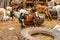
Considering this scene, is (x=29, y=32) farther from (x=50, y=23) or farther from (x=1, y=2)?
(x=1, y=2)

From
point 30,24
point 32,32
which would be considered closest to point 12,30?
point 30,24

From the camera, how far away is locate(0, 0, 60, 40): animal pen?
5.46 metres

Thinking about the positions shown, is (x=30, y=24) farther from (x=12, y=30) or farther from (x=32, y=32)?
(x=32, y=32)

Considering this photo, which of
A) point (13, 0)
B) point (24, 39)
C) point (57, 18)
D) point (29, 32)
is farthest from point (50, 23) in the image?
point (13, 0)

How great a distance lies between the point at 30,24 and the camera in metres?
6.98

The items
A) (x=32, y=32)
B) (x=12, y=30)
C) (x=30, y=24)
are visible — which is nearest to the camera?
(x=32, y=32)

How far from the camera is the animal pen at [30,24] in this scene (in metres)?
5.46

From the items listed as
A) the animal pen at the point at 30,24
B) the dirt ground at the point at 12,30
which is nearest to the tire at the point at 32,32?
the animal pen at the point at 30,24

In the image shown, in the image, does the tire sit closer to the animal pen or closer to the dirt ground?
the animal pen

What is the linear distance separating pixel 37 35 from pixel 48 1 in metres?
5.21

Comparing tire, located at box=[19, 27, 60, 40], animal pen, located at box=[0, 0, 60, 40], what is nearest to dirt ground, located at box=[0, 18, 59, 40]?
animal pen, located at box=[0, 0, 60, 40]

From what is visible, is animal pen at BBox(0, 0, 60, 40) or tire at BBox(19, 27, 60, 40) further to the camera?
animal pen at BBox(0, 0, 60, 40)

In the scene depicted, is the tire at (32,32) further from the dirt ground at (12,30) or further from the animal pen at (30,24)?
the dirt ground at (12,30)

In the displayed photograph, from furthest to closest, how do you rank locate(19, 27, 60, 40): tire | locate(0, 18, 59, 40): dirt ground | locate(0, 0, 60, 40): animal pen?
locate(0, 18, 59, 40): dirt ground < locate(0, 0, 60, 40): animal pen < locate(19, 27, 60, 40): tire
